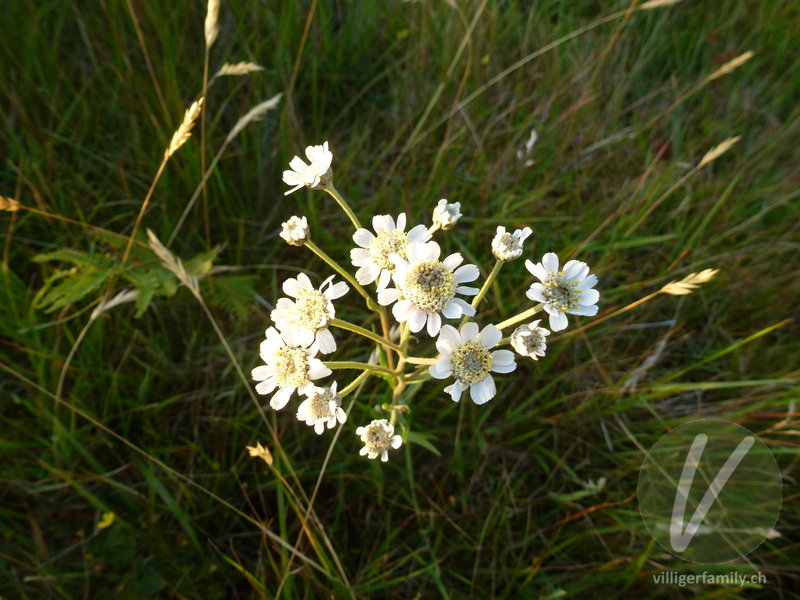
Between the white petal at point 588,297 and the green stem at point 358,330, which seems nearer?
the green stem at point 358,330

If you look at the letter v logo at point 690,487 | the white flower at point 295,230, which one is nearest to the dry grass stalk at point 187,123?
the white flower at point 295,230

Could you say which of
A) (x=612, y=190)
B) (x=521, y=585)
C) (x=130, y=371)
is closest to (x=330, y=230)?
(x=130, y=371)

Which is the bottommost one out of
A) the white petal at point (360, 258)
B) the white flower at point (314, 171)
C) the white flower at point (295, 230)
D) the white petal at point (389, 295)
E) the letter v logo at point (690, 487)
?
the letter v logo at point (690, 487)

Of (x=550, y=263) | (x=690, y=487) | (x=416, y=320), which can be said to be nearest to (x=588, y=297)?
(x=550, y=263)

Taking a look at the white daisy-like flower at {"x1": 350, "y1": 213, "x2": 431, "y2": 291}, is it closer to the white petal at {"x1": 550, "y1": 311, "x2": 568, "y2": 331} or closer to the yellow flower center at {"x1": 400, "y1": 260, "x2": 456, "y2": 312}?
the yellow flower center at {"x1": 400, "y1": 260, "x2": 456, "y2": 312}

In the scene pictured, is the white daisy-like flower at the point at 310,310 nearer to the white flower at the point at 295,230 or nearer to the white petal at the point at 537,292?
the white flower at the point at 295,230
